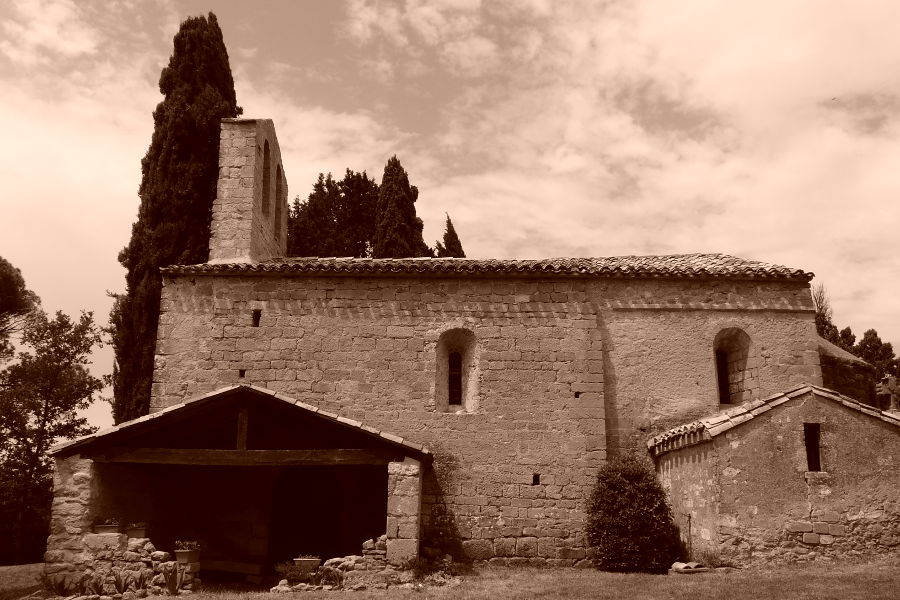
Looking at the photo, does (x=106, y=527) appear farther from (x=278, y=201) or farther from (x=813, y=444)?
(x=813, y=444)

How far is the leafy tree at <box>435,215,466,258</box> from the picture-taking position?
27.4m

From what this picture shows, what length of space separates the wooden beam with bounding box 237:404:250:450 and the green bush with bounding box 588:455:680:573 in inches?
241

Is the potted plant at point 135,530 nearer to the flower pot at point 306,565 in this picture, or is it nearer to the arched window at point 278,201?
the flower pot at point 306,565

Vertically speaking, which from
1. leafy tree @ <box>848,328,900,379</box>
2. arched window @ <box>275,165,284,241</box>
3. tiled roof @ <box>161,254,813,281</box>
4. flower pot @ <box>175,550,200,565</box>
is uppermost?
arched window @ <box>275,165,284,241</box>

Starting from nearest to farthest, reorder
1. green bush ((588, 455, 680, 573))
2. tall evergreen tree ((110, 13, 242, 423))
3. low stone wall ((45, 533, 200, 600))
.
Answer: low stone wall ((45, 533, 200, 600)) < green bush ((588, 455, 680, 573)) < tall evergreen tree ((110, 13, 242, 423))

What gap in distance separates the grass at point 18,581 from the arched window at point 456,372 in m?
7.28

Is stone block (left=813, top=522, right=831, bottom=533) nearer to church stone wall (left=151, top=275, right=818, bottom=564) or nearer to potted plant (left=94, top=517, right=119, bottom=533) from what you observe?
church stone wall (left=151, top=275, right=818, bottom=564)


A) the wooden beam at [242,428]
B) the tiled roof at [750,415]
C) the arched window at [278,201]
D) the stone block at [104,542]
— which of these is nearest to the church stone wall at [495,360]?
the tiled roof at [750,415]

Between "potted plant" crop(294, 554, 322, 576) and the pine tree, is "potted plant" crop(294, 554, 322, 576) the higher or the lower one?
the lower one

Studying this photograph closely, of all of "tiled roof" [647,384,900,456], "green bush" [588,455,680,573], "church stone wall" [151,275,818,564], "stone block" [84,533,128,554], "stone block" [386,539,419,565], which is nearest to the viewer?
"stone block" [84,533,128,554]

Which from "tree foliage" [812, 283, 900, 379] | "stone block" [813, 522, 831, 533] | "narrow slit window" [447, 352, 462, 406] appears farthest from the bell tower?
"tree foliage" [812, 283, 900, 379]

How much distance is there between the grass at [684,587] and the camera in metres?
9.24

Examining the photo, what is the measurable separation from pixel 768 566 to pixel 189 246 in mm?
14180

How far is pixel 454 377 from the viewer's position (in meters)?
14.2
